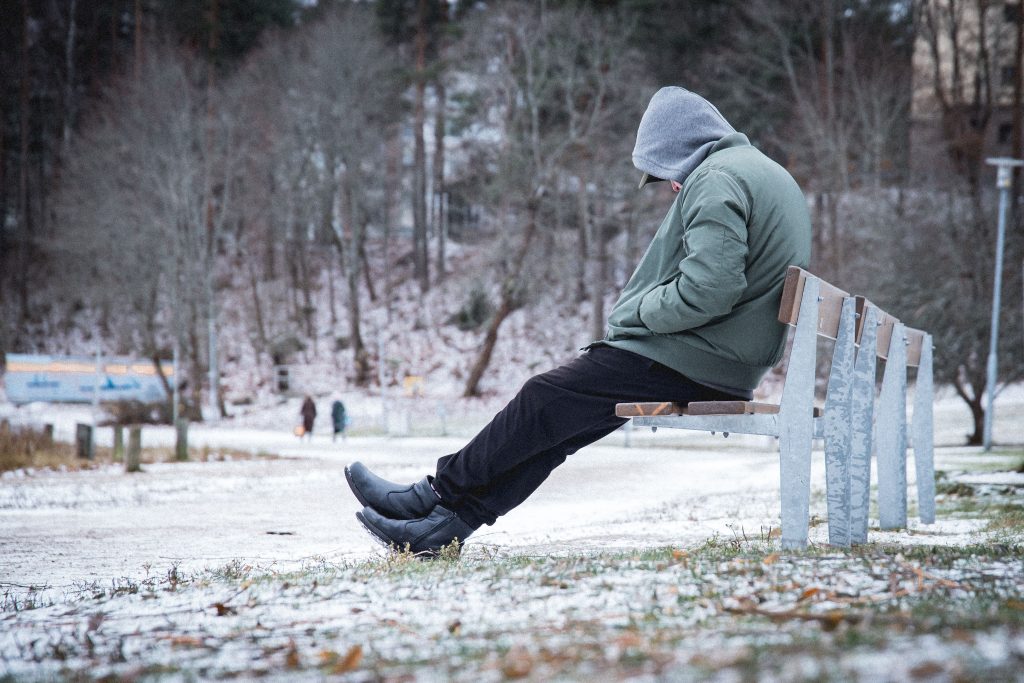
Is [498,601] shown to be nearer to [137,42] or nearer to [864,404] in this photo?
[864,404]

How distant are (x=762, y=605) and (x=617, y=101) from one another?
3319 cm

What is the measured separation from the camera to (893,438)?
17.8 ft

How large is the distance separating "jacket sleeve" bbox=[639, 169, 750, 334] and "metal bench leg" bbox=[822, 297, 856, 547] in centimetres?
62

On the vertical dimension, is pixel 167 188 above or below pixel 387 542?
above

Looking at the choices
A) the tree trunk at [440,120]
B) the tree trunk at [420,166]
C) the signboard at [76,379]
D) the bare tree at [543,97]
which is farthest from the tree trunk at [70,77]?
the bare tree at [543,97]

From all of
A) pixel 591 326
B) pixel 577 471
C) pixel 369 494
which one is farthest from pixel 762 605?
pixel 591 326

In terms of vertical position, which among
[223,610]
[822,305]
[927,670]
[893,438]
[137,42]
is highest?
[137,42]

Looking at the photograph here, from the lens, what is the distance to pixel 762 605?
9.28ft

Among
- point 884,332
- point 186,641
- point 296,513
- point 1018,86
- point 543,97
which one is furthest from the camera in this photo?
point 543,97

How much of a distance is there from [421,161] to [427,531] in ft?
132

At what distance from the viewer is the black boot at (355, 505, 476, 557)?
14.1 ft

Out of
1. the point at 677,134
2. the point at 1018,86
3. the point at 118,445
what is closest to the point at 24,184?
the point at 118,445

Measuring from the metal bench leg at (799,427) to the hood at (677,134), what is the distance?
746 millimetres

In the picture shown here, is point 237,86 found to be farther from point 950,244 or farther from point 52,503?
point 52,503
